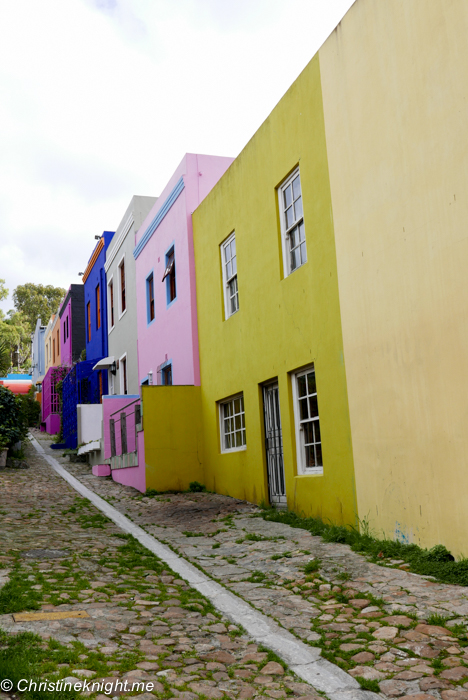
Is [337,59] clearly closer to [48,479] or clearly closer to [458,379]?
[458,379]

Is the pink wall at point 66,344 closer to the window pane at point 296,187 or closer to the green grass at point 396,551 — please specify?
the window pane at point 296,187

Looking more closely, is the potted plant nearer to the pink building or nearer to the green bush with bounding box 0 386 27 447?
the green bush with bounding box 0 386 27 447

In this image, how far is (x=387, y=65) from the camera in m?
6.67

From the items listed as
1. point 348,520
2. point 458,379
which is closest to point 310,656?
point 458,379

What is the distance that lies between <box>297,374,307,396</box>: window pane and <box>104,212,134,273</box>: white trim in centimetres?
1104

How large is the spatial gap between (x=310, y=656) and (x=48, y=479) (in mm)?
11631

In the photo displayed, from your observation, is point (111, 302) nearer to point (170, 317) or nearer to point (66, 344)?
point (170, 317)

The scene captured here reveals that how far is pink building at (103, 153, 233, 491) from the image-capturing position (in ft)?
44.0

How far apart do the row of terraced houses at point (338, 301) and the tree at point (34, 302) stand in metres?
37.0

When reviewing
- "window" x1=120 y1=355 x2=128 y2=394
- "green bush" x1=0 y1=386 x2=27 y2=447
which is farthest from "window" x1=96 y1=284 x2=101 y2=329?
"green bush" x1=0 y1=386 x2=27 y2=447

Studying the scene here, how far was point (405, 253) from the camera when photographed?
6.36 metres

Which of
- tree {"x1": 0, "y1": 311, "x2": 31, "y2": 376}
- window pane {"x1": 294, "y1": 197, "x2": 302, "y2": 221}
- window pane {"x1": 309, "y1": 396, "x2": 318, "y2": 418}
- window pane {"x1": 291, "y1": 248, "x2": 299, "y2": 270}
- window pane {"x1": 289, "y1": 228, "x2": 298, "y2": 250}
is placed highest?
tree {"x1": 0, "y1": 311, "x2": 31, "y2": 376}

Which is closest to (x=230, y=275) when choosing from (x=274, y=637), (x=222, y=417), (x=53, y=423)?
(x=222, y=417)

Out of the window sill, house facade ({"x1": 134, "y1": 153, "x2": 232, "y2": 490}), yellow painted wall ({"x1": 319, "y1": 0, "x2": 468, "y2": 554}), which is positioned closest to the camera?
yellow painted wall ({"x1": 319, "y1": 0, "x2": 468, "y2": 554})
